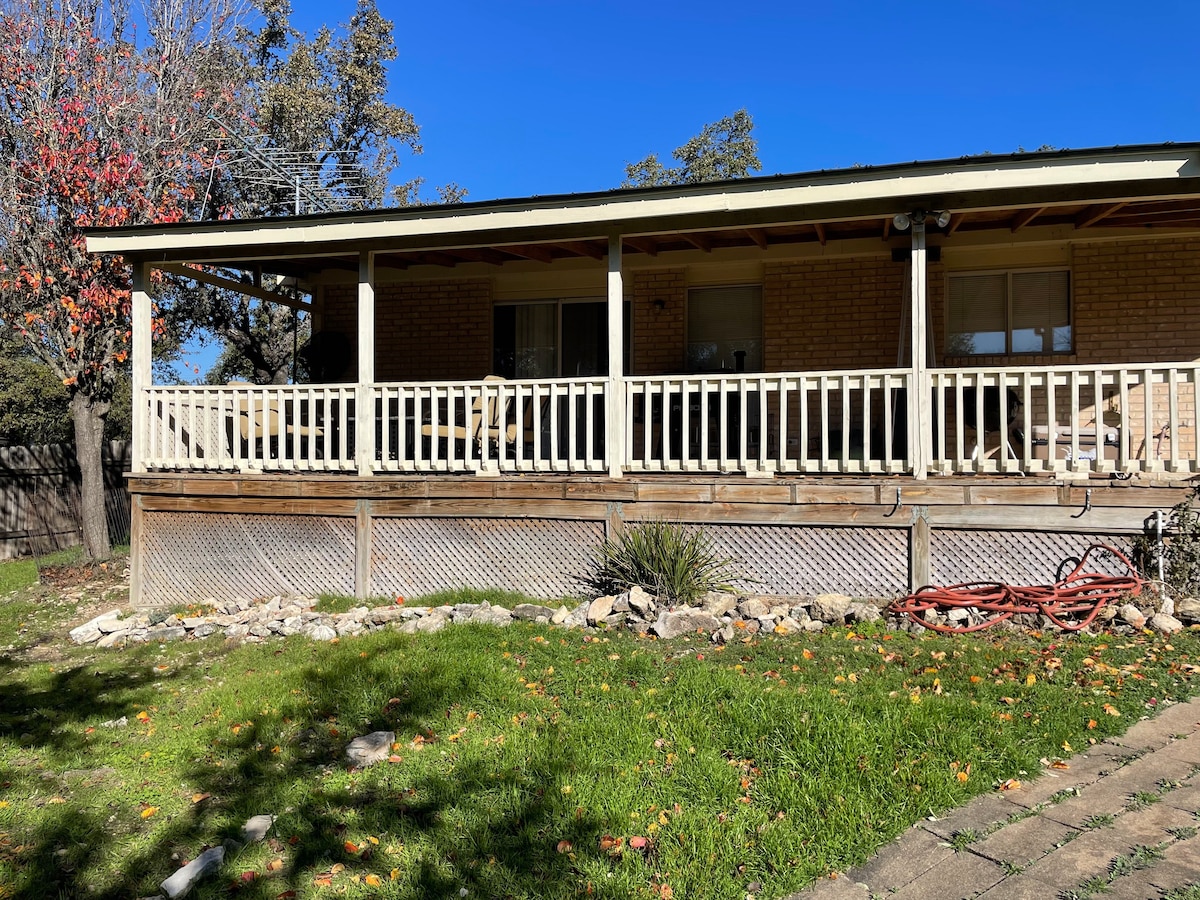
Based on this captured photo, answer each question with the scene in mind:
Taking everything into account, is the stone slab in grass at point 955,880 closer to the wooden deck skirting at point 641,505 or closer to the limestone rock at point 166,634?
the wooden deck skirting at point 641,505

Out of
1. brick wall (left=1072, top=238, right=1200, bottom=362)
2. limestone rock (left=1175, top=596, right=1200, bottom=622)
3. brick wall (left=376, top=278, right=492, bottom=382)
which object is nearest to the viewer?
limestone rock (left=1175, top=596, right=1200, bottom=622)

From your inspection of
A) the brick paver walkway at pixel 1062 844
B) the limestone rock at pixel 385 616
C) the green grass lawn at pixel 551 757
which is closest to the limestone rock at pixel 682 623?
the green grass lawn at pixel 551 757

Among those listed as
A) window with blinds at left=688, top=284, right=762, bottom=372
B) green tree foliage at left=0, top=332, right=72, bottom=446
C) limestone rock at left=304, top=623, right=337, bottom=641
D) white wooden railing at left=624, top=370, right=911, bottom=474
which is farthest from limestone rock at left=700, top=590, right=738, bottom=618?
green tree foliage at left=0, top=332, right=72, bottom=446

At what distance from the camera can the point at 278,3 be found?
19734 millimetres

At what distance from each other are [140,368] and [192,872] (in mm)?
6743

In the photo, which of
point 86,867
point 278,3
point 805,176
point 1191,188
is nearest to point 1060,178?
point 1191,188

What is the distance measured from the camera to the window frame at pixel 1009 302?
29.4 ft

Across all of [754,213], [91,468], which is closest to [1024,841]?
[754,213]

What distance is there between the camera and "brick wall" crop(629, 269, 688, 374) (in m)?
10.3

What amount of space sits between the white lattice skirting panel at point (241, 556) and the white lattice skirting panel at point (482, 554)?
466mm

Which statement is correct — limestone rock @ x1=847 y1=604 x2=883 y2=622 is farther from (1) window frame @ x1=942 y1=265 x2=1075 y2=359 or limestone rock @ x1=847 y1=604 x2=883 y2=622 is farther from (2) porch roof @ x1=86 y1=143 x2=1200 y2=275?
(1) window frame @ x1=942 y1=265 x2=1075 y2=359

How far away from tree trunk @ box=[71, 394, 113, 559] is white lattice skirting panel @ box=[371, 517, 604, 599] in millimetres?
5725

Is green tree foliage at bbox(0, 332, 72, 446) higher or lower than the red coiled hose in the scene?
higher

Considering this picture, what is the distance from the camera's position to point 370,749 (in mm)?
4145
